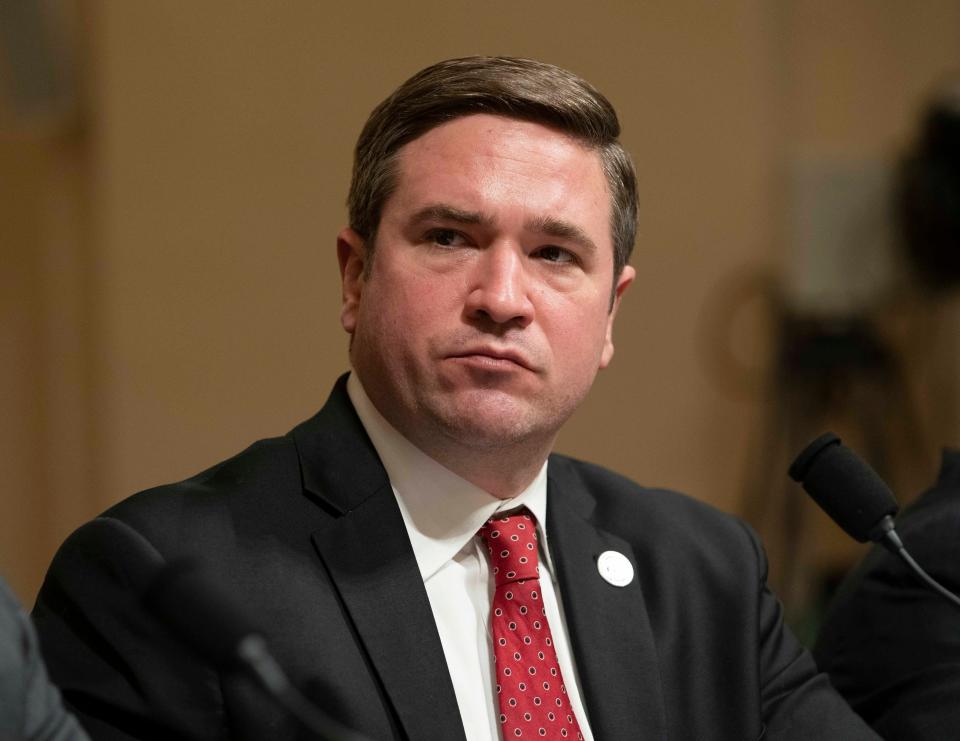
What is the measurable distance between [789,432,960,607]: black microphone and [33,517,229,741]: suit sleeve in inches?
34.1

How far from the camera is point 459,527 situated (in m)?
1.97

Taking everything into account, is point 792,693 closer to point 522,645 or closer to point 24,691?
point 522,645

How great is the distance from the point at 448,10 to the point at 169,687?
3.75 meters

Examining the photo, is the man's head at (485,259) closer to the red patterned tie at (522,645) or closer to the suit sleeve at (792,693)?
the red patterned tie at (522,645)

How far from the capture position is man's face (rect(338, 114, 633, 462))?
6.21 ft

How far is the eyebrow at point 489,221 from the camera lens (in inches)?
75.2

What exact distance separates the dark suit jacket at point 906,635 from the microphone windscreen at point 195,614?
1.18 metres

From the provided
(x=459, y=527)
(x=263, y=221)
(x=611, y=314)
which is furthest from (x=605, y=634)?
(x=263, y=221)

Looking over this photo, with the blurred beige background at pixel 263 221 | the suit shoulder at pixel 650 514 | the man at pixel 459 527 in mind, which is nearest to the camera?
the man at pixel 459 527

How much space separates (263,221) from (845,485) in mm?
3196

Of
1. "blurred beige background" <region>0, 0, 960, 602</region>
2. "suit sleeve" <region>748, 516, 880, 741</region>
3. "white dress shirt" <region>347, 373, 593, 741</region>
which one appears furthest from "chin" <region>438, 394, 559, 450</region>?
"blurred beige background" <region>0, 0, 960, 602</region>

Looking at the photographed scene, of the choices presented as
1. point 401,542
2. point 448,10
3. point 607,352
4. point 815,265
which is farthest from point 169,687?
point 815,265

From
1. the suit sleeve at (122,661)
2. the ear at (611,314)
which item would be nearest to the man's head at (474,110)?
the ear at (611,314)

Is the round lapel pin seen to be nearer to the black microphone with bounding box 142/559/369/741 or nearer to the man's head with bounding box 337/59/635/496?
the man's head with bounding box 337/59/635/496
